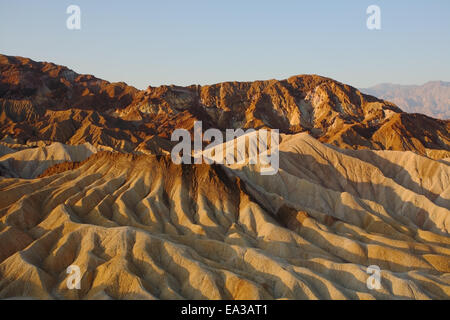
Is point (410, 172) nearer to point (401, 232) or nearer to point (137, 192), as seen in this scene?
point (401, 232)

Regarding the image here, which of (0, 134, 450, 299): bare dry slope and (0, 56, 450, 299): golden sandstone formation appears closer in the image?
(0, 134, 450, 299): bare dry slope

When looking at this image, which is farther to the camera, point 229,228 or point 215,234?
point 229,228

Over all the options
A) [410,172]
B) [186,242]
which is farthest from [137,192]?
[410,172]

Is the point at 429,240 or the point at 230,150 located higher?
the point at 230,150

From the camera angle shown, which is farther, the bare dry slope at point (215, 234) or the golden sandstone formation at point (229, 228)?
the golden sandstone formation at point (229, 228)
